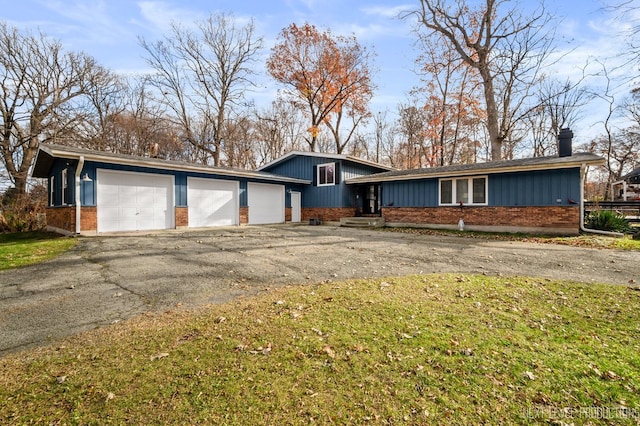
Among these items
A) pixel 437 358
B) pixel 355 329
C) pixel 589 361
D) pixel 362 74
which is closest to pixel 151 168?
pixel 355 329

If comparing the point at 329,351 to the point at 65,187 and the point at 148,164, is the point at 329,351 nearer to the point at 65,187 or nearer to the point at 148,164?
the point at 148,164

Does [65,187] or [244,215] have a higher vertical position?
[65,187]

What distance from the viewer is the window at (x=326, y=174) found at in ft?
58.3

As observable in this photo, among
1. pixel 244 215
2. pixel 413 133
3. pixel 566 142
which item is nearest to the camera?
pixel 566 142

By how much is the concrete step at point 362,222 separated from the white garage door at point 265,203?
4.08 meters

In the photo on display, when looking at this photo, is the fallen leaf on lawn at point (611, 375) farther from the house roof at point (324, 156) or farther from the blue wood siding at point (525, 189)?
the house roof at point (324, 156)

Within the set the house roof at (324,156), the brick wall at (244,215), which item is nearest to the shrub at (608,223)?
the house roof at (324,156)

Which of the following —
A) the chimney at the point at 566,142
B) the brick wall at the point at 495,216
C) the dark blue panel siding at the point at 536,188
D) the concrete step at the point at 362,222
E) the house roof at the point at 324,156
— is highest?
the house roof at the point at 324,156

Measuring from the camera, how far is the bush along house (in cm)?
1062

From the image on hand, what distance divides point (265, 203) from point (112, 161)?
7.82 metres

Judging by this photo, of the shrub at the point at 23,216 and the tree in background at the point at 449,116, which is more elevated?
the tree in background at the point at 449,116

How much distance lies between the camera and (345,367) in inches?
93.6

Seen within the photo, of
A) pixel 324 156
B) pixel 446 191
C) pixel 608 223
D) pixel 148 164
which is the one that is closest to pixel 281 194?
pixel 324 156

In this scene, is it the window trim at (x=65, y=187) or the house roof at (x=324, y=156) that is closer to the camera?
the window trim at (x=65, y=187)
